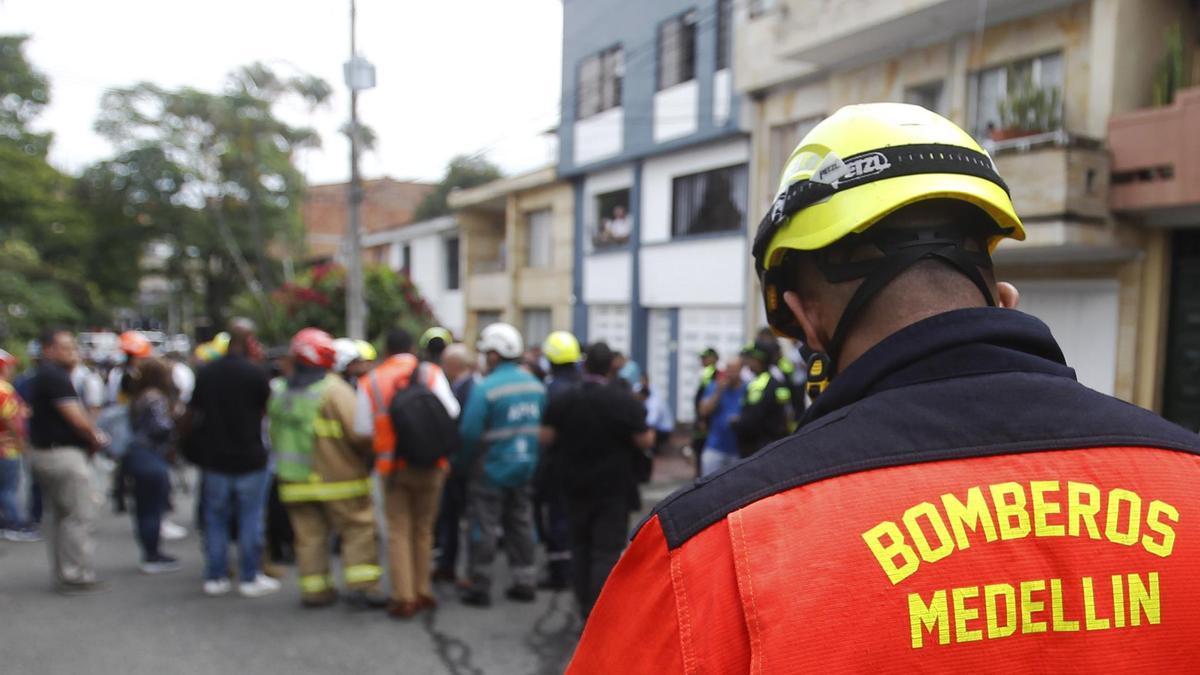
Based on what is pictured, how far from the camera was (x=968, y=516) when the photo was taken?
1.00m

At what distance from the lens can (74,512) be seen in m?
5.88

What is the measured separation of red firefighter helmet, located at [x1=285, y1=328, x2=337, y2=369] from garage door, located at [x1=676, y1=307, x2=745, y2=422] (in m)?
9.18

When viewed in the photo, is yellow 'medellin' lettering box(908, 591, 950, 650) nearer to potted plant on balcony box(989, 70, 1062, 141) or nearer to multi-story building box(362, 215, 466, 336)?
potted plant on balcony box(989, 70, 1062, 141)

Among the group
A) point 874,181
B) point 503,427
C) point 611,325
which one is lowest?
point 503,427

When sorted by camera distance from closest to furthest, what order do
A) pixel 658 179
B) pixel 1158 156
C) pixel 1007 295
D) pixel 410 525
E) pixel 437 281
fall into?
pixel 1007 295 < pixel 410 525 < pixel 1158 156 < pixel 658 179 < pixel 437 281

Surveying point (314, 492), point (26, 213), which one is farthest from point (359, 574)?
point (26, 213)

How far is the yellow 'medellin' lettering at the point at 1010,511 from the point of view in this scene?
3.28ft

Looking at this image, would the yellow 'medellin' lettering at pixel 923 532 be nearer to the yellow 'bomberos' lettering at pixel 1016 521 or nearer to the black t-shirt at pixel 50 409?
the yellow 'bomberos' lettering at pixel 1016 521

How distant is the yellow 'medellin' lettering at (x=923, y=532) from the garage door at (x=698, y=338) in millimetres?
13099

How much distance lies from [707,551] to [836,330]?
43 cm

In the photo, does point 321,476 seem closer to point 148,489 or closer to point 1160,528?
point 148,489

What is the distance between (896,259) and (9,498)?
30.1ft

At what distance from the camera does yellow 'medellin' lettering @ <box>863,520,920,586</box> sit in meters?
0.98

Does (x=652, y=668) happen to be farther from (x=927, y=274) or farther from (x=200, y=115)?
(x=200, y=115)
